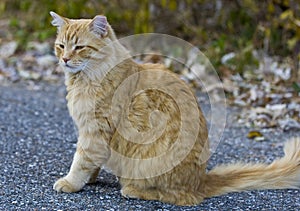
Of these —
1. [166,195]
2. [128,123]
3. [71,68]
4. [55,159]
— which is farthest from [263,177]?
[55,159]

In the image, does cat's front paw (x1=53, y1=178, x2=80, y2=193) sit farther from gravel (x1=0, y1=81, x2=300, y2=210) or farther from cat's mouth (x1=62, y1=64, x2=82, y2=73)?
cat's mouth (x1=62, y1=64, x2=82, y2=73)

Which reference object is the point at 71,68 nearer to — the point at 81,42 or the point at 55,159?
the point at 81,42

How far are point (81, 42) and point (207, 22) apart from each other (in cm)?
479

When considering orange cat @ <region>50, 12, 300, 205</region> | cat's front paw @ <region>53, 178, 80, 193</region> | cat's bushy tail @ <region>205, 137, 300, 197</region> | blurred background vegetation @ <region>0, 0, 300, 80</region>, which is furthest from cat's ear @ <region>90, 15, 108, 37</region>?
blurred background vegetation @ <region>0, 0, 300, 80</region>

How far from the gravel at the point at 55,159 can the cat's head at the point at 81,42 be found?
2.71 feet

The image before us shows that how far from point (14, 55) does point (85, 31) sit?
4541 mm

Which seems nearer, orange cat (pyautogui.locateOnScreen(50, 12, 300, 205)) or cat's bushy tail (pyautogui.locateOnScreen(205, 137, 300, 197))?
orange cat (pyautogui.locateOnScreen(50, 12, 300, 205))

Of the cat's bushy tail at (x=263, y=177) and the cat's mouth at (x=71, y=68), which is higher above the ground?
the cat's mouth at (x=71, y=68)

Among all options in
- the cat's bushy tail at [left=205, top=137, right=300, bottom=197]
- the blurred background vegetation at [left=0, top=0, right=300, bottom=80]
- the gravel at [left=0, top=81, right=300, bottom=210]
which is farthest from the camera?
the blurred background vegetation at [left=0, top=0, right=300, bottom=80]

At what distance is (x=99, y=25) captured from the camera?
3.72 m

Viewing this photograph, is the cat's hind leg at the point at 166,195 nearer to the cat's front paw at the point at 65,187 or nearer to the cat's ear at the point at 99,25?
the cat's front paw at the point at 65,187

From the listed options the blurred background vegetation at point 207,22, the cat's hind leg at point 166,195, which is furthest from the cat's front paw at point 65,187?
the blurred background vegetation at point 207,22

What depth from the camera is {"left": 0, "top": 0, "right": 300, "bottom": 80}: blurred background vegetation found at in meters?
7.23

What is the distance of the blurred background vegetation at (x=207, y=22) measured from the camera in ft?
23.7
